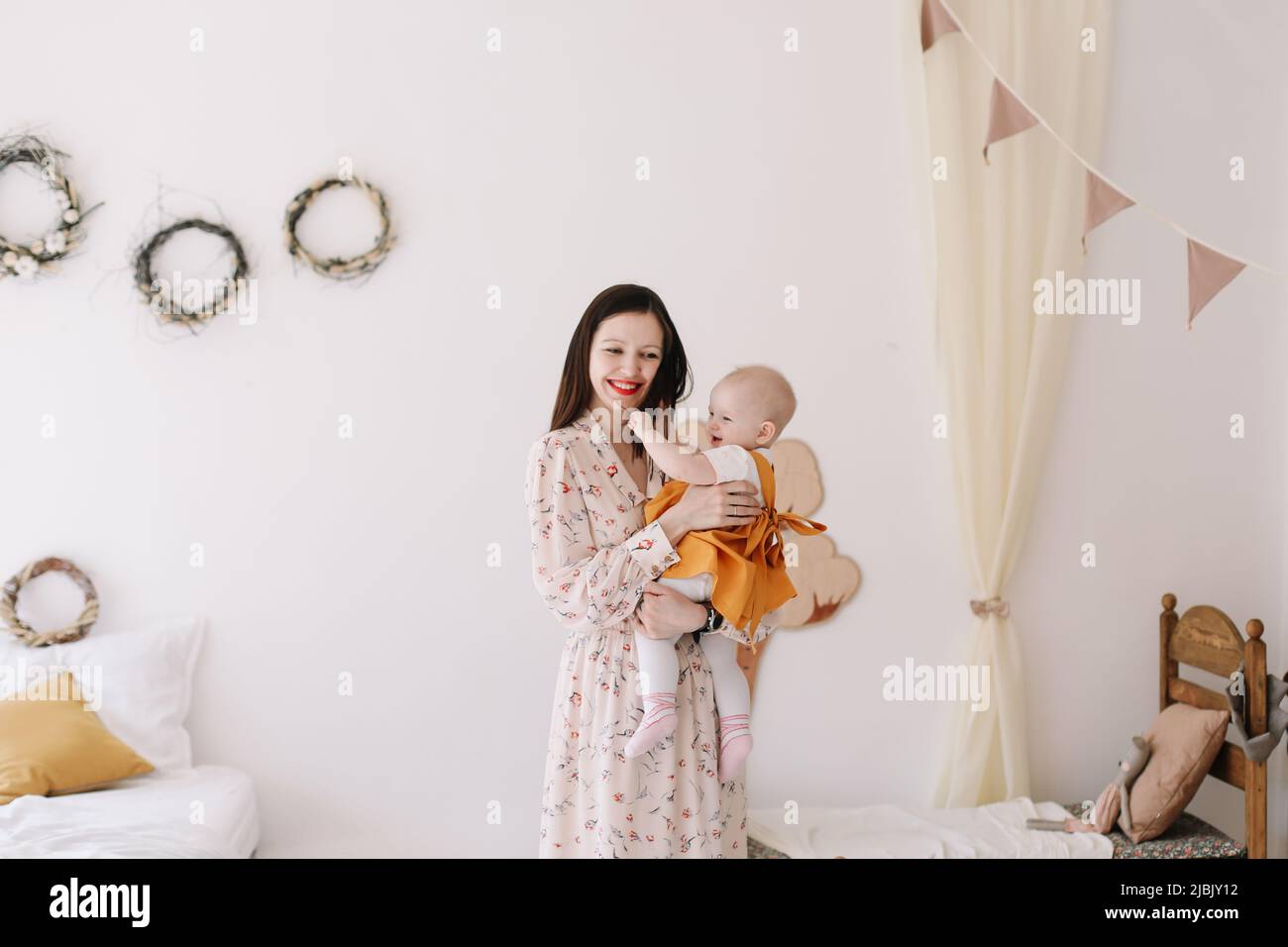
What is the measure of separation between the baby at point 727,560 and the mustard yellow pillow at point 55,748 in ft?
5.60

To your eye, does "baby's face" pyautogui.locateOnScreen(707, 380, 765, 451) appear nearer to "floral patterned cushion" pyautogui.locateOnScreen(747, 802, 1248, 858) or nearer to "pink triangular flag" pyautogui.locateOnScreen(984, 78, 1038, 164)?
"floral patterned cushion" pyautogui.locateOnScreen(747, 802, 1248, 858)

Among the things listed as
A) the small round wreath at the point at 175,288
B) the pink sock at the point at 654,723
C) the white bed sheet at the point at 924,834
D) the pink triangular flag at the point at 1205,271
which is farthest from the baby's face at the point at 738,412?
the small round wreath at the point at 175,288

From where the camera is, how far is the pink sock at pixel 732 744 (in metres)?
1.82

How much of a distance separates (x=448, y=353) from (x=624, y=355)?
4.59ft

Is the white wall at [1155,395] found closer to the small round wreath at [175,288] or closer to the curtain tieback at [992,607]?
the curtain tieback at [992,607]

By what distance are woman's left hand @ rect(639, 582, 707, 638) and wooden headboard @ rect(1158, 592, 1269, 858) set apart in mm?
1603

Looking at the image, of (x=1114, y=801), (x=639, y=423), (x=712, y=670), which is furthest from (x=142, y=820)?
(x=1114, y=801)

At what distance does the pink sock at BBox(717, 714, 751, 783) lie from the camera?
1.82 m

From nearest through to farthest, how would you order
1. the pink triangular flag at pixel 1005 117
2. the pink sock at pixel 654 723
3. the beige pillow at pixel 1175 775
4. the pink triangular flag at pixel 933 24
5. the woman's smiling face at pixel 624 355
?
the pink sock at pixel 654 723 < the woman's smiling face at pixel 624 355 < the beige pillow at pixel 1175 775 < the pink triangular flag at pixel 1005 117 < the pink triangular flag at pixel 933 24

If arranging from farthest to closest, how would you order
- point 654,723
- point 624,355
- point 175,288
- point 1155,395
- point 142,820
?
point 1155,395 < point 175,288 < point 142,820 < point 624,355 < point 654,723

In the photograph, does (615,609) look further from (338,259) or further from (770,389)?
(338,259)

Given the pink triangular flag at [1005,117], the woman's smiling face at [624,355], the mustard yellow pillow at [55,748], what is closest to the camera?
the woman's smiling face at [624,355]

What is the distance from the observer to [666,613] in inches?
69.7
